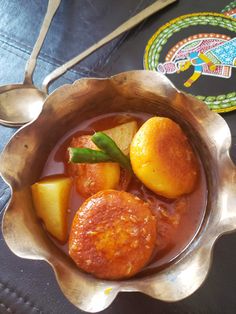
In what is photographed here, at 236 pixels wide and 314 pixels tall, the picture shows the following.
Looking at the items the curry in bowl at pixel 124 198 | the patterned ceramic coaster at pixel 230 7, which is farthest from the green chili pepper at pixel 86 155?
the patterned ceramic coaster at pixel 230 7

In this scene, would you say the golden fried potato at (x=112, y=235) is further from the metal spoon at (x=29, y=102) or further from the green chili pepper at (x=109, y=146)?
the metal spoon at (x=29, y=102)

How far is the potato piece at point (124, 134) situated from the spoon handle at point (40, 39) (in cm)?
26

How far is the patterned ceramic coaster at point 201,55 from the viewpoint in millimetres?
991

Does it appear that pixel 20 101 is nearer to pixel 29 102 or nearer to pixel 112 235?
pixel 29 102

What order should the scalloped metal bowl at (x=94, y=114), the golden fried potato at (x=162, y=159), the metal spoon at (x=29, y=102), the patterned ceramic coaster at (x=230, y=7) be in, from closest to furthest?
1. the scalloped metal bowl at (x=94, y=114)
2. the golden fried potato at (x=162, y=159)
3. the metal spoon at (x=29, y=102)
4. the patterned ceramic coaster at (x=230, y=7)

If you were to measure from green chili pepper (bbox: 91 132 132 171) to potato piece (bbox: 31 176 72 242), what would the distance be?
10 cm

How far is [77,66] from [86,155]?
1.13 feet

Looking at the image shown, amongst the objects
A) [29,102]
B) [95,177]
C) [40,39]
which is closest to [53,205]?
[95,177]

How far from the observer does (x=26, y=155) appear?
0.79 metres

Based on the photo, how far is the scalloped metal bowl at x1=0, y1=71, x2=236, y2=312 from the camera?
2.17 ft

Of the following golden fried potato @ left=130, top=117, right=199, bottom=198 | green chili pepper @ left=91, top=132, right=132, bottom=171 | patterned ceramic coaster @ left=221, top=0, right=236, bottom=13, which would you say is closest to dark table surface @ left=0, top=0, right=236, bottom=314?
patterned ceramic coaster @ left=221, top=0, right=236, bottom=13

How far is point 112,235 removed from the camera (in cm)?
71

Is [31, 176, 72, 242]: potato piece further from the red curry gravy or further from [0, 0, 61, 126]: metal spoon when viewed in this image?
[0, 0, 61, 126]: metal spoon

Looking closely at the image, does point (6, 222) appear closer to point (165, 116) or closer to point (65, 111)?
point (65, 111)
